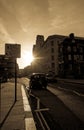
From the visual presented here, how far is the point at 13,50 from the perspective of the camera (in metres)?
11.2

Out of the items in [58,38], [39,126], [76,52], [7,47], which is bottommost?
[39,126]

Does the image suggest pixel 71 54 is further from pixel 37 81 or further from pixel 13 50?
pixel 13 50

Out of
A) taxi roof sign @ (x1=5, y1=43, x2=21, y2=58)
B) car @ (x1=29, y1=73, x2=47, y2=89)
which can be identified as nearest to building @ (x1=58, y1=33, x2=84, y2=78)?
car @ (x1=29, y1=73, x2=47, y2=89)

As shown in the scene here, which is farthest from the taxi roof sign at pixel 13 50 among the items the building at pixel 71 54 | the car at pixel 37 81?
the building at pixel 71 54

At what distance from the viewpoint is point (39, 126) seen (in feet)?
19.9

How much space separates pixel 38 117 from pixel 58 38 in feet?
242

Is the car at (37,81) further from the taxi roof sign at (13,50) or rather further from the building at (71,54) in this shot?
the building at (71,54)

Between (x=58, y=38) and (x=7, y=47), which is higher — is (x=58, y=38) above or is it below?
above

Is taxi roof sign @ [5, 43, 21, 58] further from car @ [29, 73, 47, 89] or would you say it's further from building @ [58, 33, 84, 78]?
building @ [58, 33, 84, 78]

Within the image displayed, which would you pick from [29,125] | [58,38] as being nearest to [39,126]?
[29,125]

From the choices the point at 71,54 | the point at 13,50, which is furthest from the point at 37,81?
the point at 71,54

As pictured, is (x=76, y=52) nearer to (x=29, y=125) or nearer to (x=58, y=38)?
(x=58, y=38)

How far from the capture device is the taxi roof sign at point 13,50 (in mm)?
11031

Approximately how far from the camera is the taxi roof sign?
11.0 m
